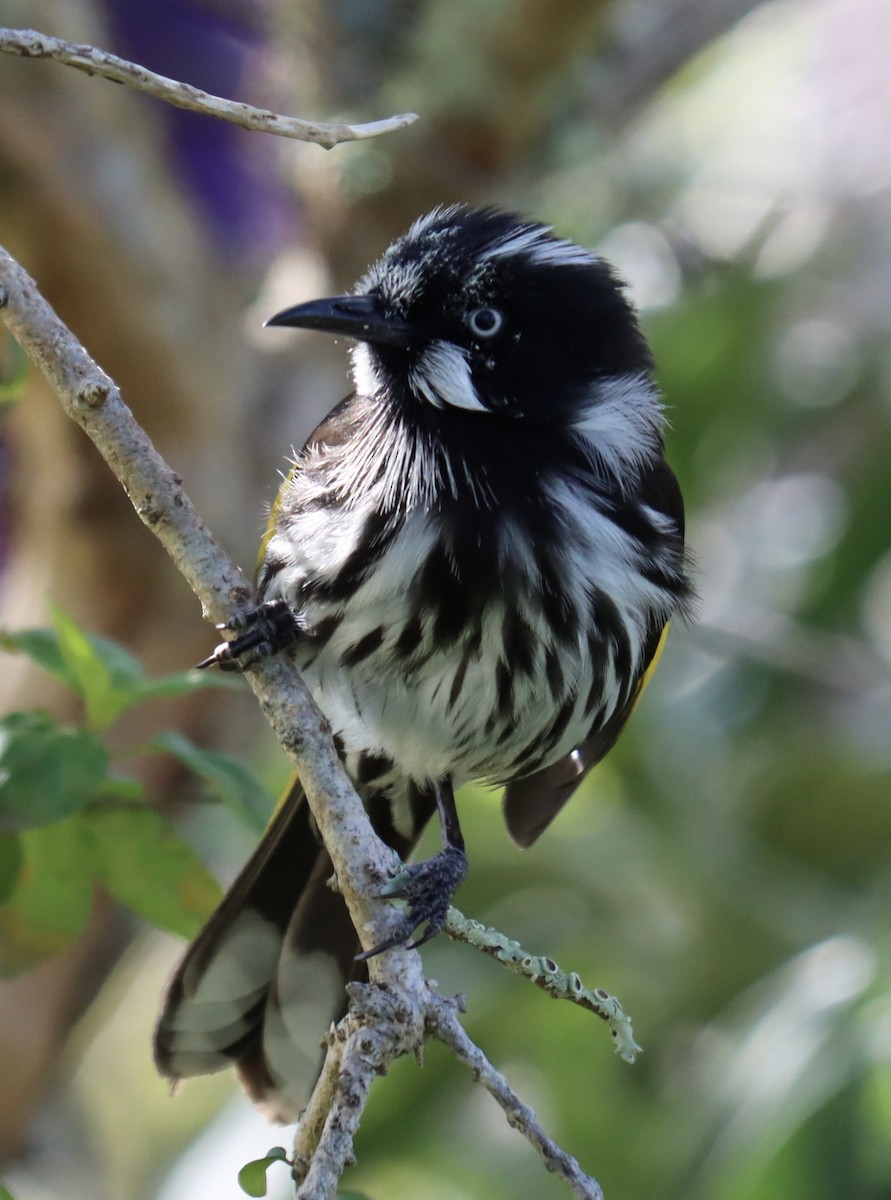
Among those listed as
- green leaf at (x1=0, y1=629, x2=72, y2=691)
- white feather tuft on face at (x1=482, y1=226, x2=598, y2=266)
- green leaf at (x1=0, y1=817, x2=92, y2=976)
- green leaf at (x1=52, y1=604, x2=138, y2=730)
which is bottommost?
green leaf at (x1=0, y1=817, x2=92, y2=976)

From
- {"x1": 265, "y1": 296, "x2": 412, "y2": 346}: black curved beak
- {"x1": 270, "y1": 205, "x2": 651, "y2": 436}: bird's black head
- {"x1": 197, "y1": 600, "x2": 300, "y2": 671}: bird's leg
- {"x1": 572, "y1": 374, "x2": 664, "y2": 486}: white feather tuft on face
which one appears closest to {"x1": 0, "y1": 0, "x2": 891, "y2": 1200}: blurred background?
{"x1": 572, "y1": 374, "x2": 664, "y2": 486}: white feather tuft on face

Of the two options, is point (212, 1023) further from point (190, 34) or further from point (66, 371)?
point (190, 34)

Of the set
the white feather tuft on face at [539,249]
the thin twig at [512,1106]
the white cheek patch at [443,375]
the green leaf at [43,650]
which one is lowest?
the thin twig at [512,1106]

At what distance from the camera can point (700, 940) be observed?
13.6ft

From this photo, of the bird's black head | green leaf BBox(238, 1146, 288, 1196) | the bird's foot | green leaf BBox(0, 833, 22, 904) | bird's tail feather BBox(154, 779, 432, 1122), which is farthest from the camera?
bird's tail feather BBox(154, 779, 432, 1122)

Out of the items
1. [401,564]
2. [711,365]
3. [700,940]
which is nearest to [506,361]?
[401,564]

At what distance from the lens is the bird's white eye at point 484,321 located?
2.58m

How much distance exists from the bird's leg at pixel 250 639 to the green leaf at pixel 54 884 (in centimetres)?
29

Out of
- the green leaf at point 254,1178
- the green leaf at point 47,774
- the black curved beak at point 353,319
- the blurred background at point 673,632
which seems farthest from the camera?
the blurred background at point 673,632

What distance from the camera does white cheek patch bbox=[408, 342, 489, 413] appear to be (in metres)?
2.55

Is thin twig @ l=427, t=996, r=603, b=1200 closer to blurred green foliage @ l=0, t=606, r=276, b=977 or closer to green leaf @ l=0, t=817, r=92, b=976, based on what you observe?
blurred green foliage @ l=0, t=606, r=276, b=977

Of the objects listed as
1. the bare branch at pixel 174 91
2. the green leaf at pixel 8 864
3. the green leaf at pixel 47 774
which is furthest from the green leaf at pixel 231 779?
Result: the bare branch at pixel 174 91

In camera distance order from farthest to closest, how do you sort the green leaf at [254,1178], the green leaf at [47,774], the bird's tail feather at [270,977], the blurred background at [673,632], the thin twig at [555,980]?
the blurred background at [673,632] < the bird's tail feather at [270,977] < the green leaf at [47,774] < the thin twig at [555,980] < the green leaf at [254,1178]

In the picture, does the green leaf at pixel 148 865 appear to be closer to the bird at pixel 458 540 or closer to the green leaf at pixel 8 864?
the green leaf at pixel 8 864
